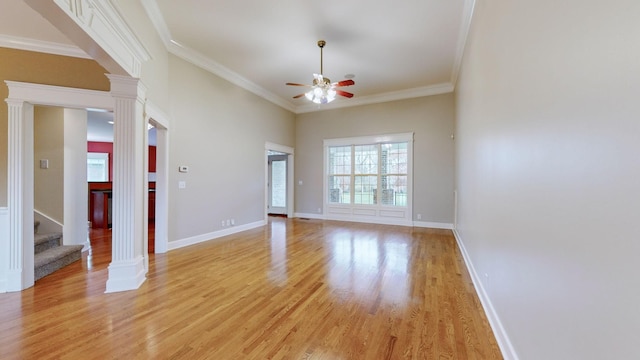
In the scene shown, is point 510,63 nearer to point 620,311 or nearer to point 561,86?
point 561,86

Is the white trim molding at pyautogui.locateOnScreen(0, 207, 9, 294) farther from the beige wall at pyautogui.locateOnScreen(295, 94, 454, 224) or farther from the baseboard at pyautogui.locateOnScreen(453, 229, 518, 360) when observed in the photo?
the beige wall at pyautogui.locateOnScreen(295, 94, 454, 224)

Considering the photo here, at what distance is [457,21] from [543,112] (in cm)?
333

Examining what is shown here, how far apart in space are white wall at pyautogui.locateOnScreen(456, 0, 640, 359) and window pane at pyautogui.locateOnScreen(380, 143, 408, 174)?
4942 mm

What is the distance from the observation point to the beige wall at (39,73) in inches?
111

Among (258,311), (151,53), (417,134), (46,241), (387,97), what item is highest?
(387,97)

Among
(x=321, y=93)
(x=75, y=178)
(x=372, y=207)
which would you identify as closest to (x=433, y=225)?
(x=372, y=207)

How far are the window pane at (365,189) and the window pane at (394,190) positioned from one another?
0.25 meters

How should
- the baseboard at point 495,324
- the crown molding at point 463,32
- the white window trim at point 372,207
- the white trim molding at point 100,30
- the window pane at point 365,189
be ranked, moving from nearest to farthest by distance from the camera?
the baseboard at point 495,324 < the white trim molding at point 100,30 < the crown molding at point 463,32 < the white window trim at point 372,207 < the window pane at point 365,189

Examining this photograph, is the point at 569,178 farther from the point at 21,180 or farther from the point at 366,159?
the point at 366,159

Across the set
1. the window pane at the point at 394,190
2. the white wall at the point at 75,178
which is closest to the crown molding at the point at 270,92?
the white wall at the point at 75,178

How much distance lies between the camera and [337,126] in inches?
301

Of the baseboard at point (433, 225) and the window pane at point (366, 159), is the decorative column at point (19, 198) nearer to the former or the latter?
the window pane at point (366, 159)

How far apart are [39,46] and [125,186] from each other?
80.6 inches

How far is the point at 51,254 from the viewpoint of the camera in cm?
338
